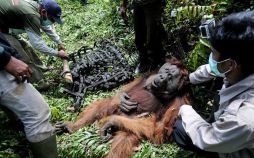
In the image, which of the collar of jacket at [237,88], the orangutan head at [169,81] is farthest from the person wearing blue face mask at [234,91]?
the orangutan head at [169,81]

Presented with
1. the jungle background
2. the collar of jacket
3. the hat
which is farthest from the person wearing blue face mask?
the hat

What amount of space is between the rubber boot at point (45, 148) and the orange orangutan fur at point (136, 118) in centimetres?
62

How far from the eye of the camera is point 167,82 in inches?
171

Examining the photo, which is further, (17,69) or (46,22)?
(46,22)

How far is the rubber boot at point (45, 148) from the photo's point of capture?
3.58m

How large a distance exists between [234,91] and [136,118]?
1.81m

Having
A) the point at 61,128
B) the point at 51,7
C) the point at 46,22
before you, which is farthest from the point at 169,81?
the point at 46,22

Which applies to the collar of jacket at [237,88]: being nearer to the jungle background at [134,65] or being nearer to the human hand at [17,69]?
the jungle background at [134,65]

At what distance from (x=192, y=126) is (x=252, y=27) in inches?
37.7

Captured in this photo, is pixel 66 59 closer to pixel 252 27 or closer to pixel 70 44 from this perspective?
pixel 70 44

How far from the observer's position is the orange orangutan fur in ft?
13.2

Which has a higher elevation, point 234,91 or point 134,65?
point 234,91

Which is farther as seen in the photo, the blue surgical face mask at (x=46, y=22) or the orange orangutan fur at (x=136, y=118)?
the blue surgical face mask at (x=46, y=22)

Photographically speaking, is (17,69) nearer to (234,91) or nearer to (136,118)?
(136,118)
